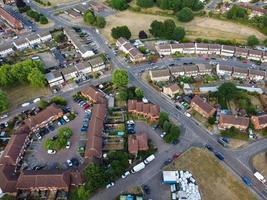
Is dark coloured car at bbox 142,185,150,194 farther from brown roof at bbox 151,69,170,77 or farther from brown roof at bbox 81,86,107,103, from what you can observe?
brown roof at bbox 151,69,170,77

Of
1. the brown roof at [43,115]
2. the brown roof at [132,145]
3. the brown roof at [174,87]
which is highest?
the brown roof at [174,87]

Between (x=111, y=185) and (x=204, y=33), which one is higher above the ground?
(x=204, y=33)

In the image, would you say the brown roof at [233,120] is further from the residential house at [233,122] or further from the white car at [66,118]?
the white car at [66,118]

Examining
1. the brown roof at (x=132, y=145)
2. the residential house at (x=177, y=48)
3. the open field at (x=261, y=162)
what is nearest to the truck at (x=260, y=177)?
the open field at (x=261, y=162)

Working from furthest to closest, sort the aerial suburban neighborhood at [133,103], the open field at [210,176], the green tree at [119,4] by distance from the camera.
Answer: the green tree at [119,4]
the aerial suburban neighborhood at [133,103]
the open field at [210,176]

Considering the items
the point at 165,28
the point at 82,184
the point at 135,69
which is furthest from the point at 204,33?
the point at 82,184

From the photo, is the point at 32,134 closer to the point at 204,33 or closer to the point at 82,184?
the point at 82,184
